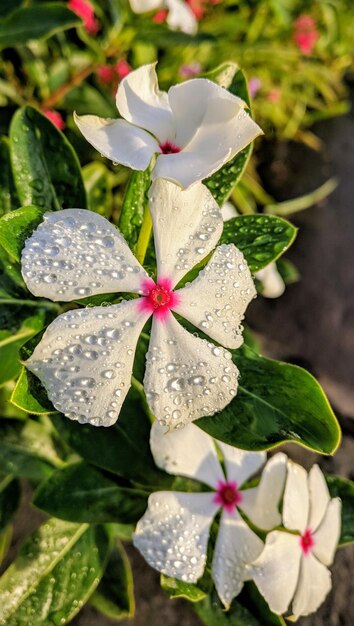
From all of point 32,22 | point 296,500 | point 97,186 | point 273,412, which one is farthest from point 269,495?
point 32,22

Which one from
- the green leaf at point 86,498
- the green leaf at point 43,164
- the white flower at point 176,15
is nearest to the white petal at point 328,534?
the green leaf at point 86,498

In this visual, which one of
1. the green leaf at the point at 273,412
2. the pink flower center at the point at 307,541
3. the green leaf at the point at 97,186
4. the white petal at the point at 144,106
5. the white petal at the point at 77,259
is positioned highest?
the white petal at the point at 144,106

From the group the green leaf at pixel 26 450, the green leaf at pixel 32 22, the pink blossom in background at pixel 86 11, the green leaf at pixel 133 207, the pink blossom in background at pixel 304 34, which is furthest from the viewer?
the pink blossom in background at pixel 304 34

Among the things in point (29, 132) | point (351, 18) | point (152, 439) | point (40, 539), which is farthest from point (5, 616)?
point (351, 18)

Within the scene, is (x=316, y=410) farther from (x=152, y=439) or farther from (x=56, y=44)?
(x=56, y=44)

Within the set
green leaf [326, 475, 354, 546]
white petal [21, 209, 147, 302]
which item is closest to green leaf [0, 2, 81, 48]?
white petal [21, 209, 147, 302]

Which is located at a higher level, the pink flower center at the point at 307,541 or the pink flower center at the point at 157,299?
the pink flower center at the point at 157,299

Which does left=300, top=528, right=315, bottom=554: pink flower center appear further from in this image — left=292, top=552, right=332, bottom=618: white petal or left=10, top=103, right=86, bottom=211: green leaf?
left=10, top=103, right=86, bottom=211: green leaf

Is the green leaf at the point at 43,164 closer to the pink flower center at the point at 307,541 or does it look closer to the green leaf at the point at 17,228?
the green leaf at the point at 17,228
